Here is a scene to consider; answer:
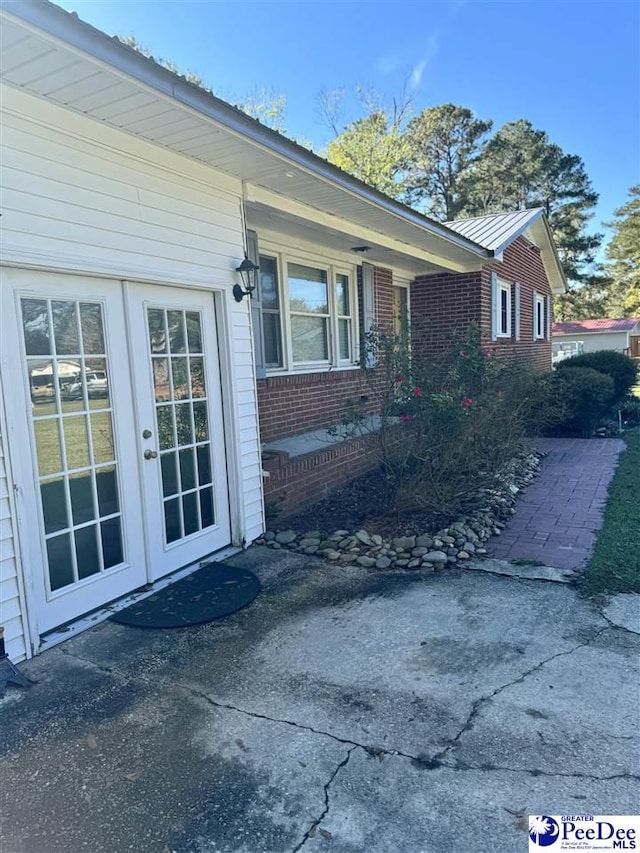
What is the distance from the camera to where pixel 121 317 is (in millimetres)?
3916

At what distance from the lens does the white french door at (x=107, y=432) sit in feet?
10.9

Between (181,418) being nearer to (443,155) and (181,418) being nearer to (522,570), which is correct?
(522,570)

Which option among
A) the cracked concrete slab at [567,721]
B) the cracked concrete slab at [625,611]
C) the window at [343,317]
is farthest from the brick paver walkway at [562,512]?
the window at [343,317]

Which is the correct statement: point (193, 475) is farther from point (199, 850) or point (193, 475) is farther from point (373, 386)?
point (199, 850)

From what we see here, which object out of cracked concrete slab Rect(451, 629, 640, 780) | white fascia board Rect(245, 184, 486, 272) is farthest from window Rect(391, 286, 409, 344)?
cracked concrete slab Rect(451, 629, 640, 780)

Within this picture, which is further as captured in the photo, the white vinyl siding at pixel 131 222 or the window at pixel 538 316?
the window at pixel 538 316

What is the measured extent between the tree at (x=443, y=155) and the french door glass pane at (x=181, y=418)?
1239 inches

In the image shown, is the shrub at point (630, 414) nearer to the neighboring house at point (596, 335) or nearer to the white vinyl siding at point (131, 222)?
the white vinyl siding at point (131, 222)

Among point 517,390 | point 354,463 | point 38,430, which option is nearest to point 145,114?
point 38,430

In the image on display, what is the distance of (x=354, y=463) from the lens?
22.9ft

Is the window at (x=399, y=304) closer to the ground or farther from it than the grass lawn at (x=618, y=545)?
farther from it

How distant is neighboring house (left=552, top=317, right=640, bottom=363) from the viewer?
37.1m

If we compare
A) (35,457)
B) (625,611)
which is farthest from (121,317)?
(625,611)

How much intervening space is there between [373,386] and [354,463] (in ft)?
5.04
